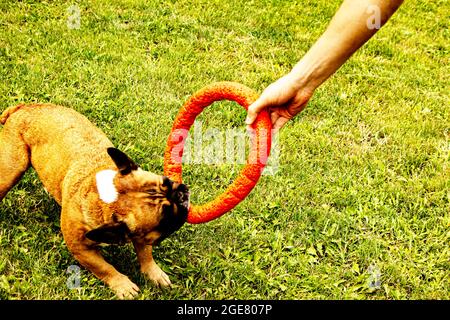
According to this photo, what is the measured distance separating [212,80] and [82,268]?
359cm

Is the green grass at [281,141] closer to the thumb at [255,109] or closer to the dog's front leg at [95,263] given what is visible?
the dog's front leg at [95,263]

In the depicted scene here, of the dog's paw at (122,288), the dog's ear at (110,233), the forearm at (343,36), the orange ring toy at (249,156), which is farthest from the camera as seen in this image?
the dog's paw at (122,288)

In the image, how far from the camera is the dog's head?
12.5ft

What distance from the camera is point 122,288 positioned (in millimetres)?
4441

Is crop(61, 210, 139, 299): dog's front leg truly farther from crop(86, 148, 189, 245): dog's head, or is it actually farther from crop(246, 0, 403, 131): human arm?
crop(246, 0, 403, 131): human arm

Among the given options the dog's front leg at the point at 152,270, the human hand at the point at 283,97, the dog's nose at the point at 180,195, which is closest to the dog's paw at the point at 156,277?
the dog's front leg at the point at 152,270

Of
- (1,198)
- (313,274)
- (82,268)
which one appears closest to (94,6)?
(1,198)

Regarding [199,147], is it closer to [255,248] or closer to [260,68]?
[255,248]

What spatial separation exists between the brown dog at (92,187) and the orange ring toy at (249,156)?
1.45 ft

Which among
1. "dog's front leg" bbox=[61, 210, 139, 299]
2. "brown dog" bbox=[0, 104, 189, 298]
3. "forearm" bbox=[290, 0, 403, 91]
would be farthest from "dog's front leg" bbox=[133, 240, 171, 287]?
"forearm" bbox=[290, 0, 403, 91]

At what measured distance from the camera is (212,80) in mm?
7402

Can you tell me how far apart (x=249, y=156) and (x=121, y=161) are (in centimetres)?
108

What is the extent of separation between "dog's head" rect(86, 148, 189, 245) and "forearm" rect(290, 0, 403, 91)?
129 cm

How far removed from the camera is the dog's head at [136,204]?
380 centimetres
